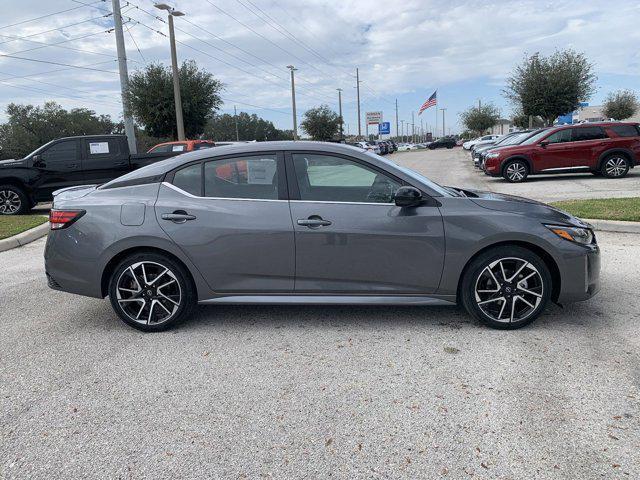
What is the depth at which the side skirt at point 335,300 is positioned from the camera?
421cm

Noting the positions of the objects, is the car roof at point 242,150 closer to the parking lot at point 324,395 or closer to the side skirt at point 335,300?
the side skirt at point 335,300

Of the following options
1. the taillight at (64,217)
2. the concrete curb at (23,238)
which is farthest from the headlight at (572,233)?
the concrete curb at (23,238)

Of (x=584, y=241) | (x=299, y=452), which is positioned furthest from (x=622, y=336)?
(x=299, y=452)

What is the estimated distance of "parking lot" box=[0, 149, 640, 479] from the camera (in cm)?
259

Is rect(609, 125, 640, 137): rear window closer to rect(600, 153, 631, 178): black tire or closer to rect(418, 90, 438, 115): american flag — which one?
rect(600, 153, 631, 178): black tire

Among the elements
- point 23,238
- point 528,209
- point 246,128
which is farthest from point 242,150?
point 246,128

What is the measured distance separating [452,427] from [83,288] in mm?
3290

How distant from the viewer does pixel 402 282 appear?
4.18 m

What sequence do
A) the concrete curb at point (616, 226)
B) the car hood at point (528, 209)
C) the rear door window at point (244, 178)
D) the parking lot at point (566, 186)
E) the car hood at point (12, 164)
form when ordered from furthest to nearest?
the parking lot at point (566, 186)
the car hood at point (12, 164)
the concrete curb at point (616, 226)
the rear door window at point (244, 178)
the car hood at point (528, 209)

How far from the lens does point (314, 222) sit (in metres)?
4.12

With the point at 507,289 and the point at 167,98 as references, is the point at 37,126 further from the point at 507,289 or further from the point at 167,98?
the point at 507,289

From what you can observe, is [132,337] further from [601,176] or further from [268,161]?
[601,176]

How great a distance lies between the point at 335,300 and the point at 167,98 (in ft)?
82.9

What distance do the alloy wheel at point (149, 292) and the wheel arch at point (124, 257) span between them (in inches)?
4.3
